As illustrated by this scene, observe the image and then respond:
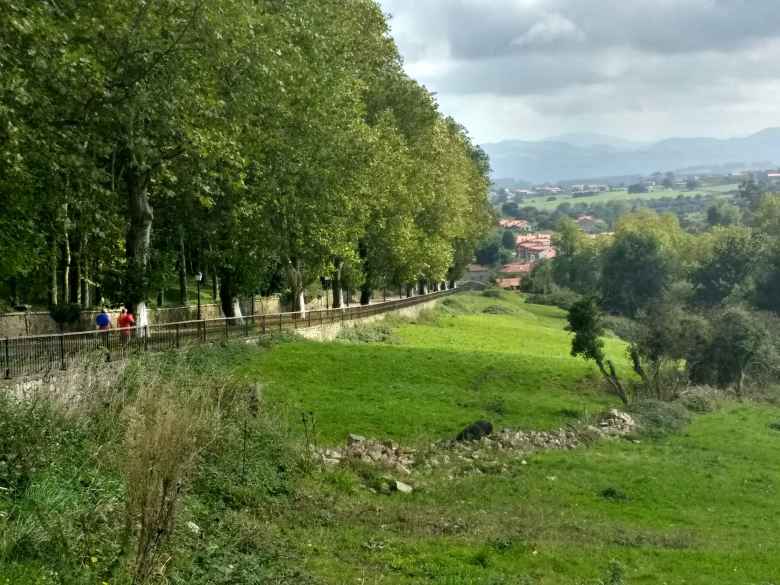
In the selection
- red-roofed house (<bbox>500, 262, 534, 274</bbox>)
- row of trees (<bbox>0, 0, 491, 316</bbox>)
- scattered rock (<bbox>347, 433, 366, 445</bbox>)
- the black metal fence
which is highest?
row of trees (<bbox>0, 0, 491, 316</bbox>)

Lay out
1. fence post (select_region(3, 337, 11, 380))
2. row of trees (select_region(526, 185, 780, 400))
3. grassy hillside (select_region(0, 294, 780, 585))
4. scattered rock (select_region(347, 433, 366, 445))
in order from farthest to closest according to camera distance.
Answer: row of trees (select_region(526, 185, 780, 400)), scattered rock (select_region(347, 433, 366, 445)), fence post (select_region(3, 337, 11, 380)), grassy hillside (select_region(0, 294, 780, 585))

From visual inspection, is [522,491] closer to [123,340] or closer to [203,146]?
[123,340]

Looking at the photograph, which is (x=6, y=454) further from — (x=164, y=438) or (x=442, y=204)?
(x=442, y=204)

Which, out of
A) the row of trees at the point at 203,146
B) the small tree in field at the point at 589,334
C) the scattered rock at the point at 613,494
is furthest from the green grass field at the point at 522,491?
the row of trees at the point at 203,146

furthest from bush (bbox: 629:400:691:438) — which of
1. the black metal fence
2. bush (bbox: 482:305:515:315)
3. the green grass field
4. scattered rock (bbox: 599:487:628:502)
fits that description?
bush (bbox: 482:305:515:315)

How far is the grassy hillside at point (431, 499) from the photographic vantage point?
12.0 m

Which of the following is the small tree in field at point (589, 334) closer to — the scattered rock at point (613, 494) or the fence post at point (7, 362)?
the scattered rock at point (613, 494)

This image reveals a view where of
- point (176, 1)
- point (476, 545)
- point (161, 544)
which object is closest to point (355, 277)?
point (176, 1)

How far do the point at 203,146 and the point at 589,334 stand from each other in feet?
63.9

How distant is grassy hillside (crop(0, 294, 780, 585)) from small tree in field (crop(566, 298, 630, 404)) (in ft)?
4.64

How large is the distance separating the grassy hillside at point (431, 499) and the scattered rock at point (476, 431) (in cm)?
103

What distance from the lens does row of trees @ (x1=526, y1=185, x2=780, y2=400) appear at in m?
39.8

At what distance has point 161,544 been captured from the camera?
9719mm

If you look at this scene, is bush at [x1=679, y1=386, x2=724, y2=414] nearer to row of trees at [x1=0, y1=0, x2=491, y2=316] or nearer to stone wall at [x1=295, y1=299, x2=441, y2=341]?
stone wall at [x1=295, y1=299, x2=441, y2=341]
